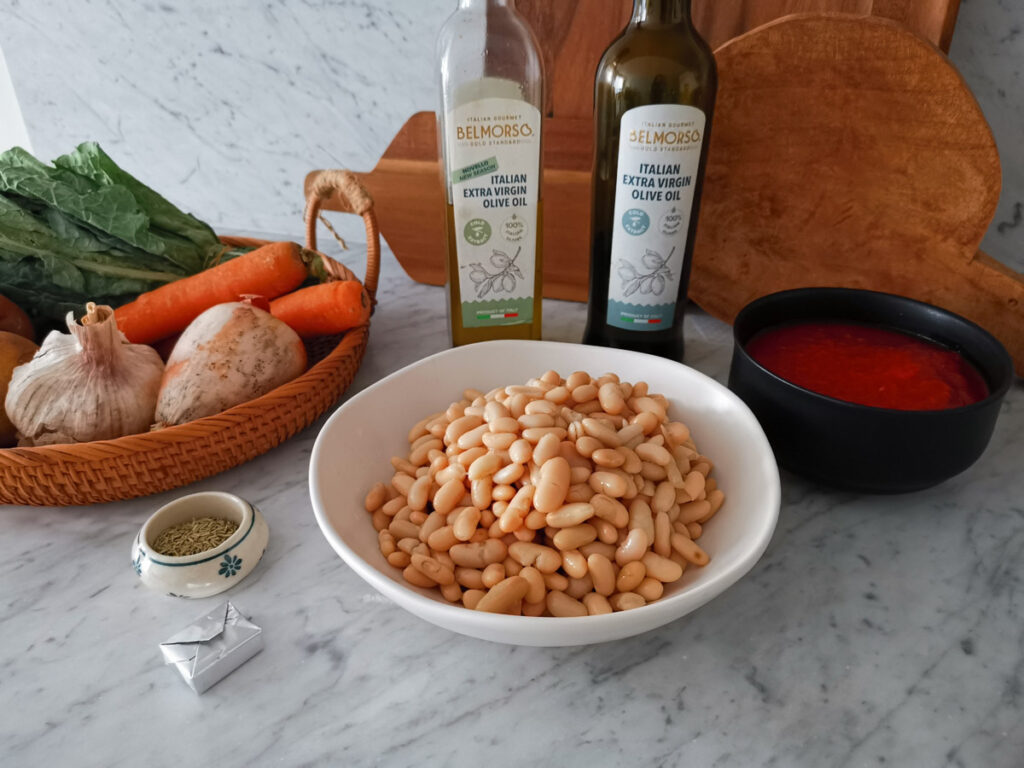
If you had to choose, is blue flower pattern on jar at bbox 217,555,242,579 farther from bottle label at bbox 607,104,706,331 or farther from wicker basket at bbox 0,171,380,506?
bottle label at bbox 607,104,706,331

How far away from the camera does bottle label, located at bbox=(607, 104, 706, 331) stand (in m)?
0.76

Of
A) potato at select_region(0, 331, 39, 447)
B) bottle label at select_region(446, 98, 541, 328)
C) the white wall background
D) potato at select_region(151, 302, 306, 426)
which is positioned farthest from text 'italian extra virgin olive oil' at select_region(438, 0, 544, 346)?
potato at select_region(0, 331, 39, 447)

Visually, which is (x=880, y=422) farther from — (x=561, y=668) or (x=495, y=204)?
(x=495, y=204)

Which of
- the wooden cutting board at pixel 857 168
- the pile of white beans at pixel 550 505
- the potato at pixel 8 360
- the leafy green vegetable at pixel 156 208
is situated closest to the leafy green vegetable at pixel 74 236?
the leafy green vegetable at pixel 156 208

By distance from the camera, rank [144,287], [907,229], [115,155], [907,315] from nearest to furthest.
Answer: [907,315]
[907,229]
[144,287]
[115,155]

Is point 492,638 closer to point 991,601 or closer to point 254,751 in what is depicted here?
point 254,751

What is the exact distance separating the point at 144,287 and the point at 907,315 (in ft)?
3.12

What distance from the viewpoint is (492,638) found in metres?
0.50

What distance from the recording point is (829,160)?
0.88 m

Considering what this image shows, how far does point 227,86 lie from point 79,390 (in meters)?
0.76

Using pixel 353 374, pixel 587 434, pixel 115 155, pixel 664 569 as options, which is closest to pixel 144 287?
pixel 353 374

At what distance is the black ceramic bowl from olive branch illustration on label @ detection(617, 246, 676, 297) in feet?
0.43

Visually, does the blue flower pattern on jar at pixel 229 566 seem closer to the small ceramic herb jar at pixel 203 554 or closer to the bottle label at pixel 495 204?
the small ceramic herb jar at pixel 203 554

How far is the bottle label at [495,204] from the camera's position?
80 centimetres
